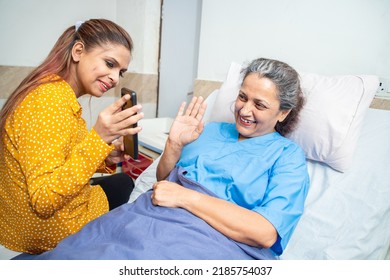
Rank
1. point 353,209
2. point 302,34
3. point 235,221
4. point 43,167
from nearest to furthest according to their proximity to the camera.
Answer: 1. point 43,167
2. point 235,221
3. point 353,209
4. point 302,34

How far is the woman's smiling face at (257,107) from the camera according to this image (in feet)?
3.33

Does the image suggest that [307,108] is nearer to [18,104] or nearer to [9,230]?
[18,104]

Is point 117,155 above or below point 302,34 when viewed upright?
below

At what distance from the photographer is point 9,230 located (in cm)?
91

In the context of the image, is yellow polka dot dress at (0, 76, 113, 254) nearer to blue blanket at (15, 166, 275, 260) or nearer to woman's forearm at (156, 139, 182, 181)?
blue blanket at (15, 166, 275, 260)

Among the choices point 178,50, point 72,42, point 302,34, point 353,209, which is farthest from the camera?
point 178,50

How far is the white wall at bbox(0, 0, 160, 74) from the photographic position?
2.02 meters

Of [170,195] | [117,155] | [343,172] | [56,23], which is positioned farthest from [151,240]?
[56,23]

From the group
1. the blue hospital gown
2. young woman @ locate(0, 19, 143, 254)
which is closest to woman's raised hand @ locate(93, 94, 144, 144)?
young woman @ locate(0, 19, 143, 254)

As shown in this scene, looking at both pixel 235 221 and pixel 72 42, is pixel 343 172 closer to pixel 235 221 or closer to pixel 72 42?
pixel 235 221

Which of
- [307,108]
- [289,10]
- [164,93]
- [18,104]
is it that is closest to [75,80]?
[18,104]

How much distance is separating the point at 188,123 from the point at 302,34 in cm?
86

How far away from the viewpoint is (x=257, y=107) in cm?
104

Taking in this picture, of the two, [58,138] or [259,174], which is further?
[259,174]
